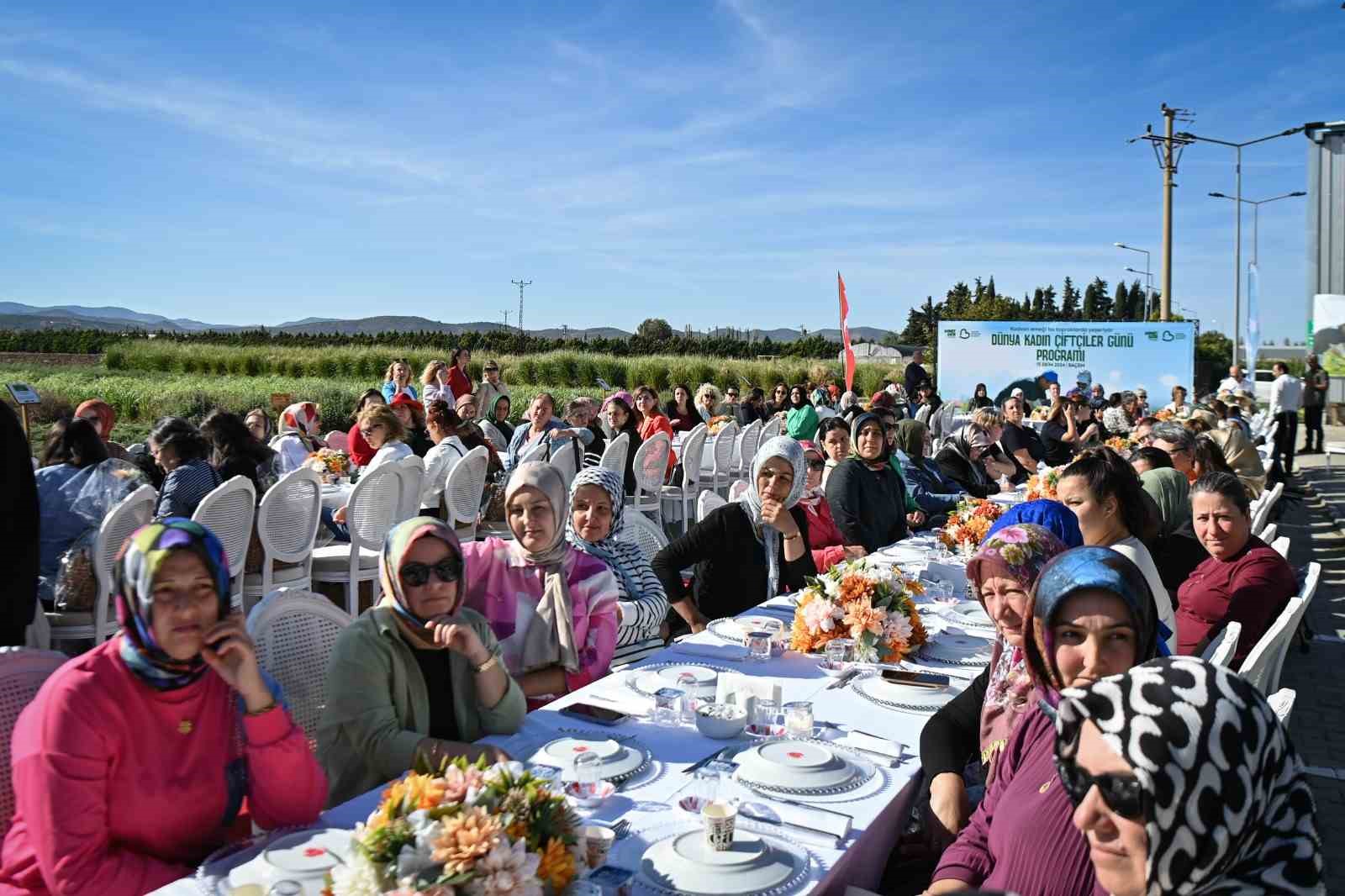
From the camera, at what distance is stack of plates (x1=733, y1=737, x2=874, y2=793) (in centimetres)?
233

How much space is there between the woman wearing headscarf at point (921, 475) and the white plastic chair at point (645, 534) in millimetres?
3085

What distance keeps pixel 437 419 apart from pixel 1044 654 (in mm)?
7070

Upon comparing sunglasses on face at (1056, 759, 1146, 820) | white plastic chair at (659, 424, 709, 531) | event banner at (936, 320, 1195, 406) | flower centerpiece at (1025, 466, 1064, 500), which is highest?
event banner at (936, 320, 1195, 406)

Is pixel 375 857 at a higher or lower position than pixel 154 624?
lower

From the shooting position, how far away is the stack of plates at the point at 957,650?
11.5ft

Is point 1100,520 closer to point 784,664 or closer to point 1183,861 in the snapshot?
point 784,664

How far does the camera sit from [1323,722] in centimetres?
524

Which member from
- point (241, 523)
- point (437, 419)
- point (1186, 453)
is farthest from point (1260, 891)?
point (437, 419)

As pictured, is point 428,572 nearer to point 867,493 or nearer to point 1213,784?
point 1213,784

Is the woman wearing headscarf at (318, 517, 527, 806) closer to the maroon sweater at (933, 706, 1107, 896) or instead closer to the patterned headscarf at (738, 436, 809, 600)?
the maroon sweater at (933, 706, 1107, 896)

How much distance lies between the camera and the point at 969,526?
544cm

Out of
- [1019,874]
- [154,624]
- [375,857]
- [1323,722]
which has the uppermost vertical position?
[154,624]

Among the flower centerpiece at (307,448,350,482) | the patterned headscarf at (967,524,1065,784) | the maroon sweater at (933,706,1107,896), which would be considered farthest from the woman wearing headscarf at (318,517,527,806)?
the flower centerpiece at (307,448,350,482)

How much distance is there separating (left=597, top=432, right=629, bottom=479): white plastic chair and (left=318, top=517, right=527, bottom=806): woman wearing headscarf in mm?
6699
